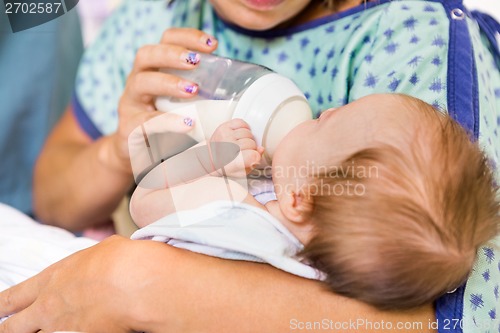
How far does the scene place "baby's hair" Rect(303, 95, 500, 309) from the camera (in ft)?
2.25

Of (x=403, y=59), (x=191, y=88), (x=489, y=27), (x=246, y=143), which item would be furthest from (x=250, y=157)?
(x=489, y=27)

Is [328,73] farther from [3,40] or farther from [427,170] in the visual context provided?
[3,40]

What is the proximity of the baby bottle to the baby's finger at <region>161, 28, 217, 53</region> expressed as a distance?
0.03 meters

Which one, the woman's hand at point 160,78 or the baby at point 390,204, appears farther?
the woman's hand at point 160,78

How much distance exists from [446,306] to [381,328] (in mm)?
91

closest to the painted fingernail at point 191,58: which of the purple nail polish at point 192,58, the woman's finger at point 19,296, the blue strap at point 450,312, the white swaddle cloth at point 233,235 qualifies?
the purple nail polish at point 192,58

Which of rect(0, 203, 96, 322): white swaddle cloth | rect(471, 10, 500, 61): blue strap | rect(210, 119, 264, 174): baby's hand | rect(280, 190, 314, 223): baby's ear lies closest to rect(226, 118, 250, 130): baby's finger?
rect(210, 119, 264, 174): baby's hand

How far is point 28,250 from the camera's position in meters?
0.90

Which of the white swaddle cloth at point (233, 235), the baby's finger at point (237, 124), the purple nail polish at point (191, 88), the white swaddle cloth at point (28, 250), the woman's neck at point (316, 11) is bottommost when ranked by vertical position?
the white swaddle cloth at point (28, 250)

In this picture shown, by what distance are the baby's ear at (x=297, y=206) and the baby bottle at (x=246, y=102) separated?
3.5 inches

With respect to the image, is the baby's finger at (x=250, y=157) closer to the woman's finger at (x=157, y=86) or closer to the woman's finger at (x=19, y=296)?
the woman's finger at (x=157, y=86)

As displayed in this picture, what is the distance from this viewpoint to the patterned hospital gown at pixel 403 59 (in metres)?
0.81

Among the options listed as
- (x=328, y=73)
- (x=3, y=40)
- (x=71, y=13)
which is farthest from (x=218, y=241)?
(x=71, y=13)

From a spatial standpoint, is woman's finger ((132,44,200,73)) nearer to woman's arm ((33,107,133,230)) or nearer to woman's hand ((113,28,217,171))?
woman's hand ((113,28,217,171))
